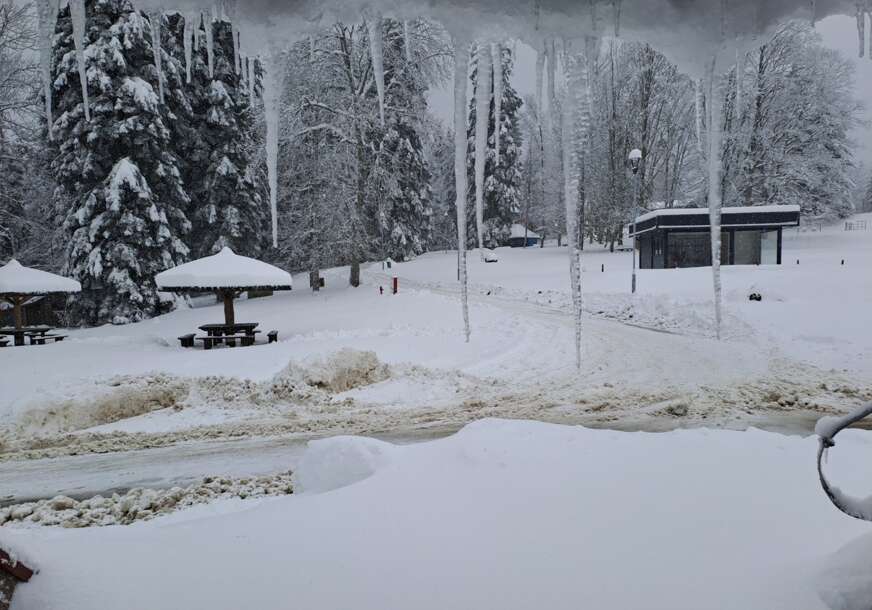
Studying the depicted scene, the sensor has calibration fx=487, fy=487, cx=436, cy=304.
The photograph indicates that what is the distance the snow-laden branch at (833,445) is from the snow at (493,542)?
17.3 inches

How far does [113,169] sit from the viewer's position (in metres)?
19.0

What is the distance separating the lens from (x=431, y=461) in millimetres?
3650

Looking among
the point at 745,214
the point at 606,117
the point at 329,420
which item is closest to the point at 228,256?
the point at 329,420

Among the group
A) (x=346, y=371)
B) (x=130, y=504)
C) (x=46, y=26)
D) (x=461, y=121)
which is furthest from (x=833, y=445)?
(x=346, y=371)

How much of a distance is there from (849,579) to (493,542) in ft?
4.75

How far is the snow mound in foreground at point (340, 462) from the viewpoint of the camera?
349 cm

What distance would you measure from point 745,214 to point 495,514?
2643cm

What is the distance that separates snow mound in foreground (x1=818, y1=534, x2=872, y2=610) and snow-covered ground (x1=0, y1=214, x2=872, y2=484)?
4320 millimetres

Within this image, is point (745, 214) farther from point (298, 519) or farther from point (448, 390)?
point (298, 519)

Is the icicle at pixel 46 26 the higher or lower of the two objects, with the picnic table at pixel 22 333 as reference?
higher

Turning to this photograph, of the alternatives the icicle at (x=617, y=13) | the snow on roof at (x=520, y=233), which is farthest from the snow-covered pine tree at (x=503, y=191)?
the icicle at (x=617, y=13)

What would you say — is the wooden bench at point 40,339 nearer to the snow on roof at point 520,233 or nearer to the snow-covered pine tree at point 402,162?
the snow-covered pine tree at point 402,162

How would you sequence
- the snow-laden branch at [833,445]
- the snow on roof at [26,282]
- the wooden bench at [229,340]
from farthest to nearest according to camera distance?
the snow on roof at [26,282] → the wooden bench at [229,340] → the snow-laden branch at [833,445]

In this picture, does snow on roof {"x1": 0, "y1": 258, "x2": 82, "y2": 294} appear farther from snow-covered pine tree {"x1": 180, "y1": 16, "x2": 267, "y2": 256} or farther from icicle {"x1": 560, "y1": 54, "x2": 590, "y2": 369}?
icicle {"x1": 560, "y1": 54, "x2": 590, "y2": 369}
